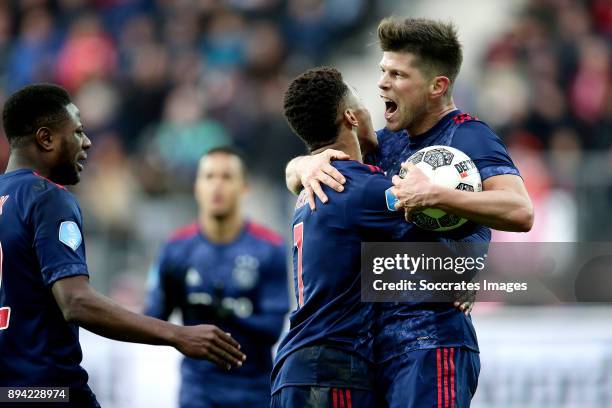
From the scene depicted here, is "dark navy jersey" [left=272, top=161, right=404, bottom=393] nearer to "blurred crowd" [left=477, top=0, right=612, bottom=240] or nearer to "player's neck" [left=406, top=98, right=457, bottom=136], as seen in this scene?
"player's neck" [left=406, top=98, right=457, bottom=136]

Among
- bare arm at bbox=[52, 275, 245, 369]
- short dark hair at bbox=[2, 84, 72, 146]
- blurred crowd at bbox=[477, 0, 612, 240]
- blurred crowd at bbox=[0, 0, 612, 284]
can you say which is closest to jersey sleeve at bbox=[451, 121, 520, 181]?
bare arm at bbox=[52, 275, 245, 369]

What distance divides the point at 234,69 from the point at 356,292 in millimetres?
9412

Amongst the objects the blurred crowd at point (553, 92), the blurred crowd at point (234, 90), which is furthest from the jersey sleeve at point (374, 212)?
the blurred crowd at point (553, 92)

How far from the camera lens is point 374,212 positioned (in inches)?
198

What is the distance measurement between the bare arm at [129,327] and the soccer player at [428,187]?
0.78 meters

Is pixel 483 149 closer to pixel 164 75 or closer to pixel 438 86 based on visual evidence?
pixel 438 86

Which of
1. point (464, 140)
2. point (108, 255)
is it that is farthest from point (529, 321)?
point (464, 140)

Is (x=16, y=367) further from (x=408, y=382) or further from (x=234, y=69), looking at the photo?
(x=234, y=69)

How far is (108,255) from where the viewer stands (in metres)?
10.8

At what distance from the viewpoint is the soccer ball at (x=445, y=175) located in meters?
4.88

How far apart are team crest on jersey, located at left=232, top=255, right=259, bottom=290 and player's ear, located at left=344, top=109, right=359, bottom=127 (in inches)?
135

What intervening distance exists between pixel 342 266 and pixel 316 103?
0.81m

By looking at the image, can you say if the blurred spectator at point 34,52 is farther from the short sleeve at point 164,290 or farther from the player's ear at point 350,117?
the player's ear at point 350,117

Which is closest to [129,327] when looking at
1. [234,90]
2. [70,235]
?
[70,235]
